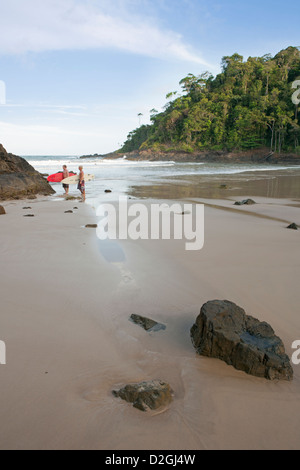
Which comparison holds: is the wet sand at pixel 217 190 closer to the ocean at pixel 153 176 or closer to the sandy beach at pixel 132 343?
the ocean at pixel 153 176

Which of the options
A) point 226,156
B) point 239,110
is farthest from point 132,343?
point 239,110

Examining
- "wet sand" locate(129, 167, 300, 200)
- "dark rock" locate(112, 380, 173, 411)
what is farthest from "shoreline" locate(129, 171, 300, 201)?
"dark rock" locate(112, 380, 173, 411)

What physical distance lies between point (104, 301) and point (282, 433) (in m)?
1.89

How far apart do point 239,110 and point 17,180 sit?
179 ft

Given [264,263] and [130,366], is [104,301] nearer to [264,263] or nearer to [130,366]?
[130,366]

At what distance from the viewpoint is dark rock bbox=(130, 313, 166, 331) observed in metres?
2.52

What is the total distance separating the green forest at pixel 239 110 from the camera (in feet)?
171

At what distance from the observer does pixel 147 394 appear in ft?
5.56

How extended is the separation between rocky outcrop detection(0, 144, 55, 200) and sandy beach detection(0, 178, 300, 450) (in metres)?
7.52

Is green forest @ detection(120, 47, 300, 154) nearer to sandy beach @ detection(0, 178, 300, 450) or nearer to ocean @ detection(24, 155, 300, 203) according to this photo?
ocean @ detection(24, 155, 300, 203)

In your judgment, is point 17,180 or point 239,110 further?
point 239,110

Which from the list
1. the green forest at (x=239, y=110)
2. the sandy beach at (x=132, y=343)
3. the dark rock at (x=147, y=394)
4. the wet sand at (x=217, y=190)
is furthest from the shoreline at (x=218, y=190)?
the green forest at (x=239, y=110)

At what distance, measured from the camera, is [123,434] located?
1528mm

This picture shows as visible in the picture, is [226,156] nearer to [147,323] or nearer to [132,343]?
[147,323]
